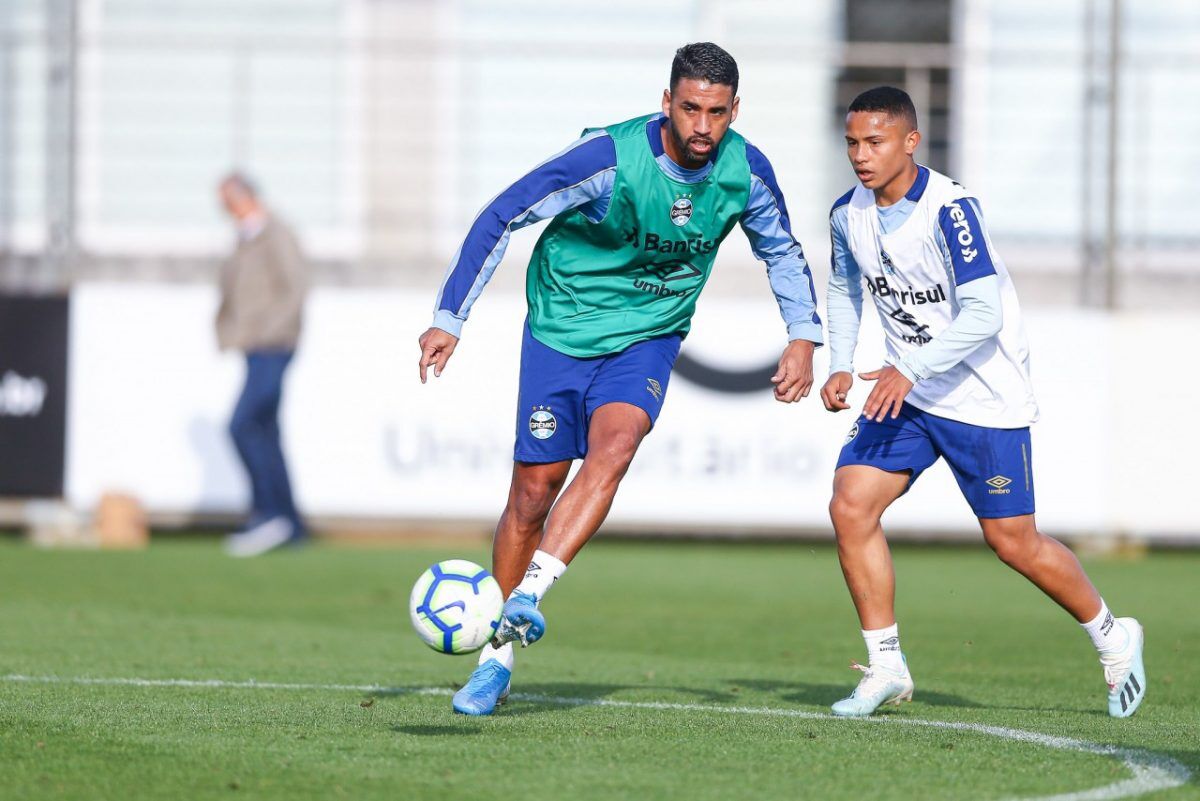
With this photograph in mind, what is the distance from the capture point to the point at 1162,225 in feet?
51.6

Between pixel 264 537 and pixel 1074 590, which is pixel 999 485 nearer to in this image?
pixel 1074 590

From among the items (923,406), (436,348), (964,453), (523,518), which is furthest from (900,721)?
(436,348)

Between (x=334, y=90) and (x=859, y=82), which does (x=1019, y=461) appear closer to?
(x=859, y=82)

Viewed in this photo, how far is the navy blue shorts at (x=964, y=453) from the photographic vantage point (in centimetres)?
597

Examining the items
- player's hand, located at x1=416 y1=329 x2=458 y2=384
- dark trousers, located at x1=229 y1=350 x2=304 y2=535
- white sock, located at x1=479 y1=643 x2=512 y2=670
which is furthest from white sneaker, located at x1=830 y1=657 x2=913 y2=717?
dark trousers, located at x1=229 y1=350 x2=304 y2=535

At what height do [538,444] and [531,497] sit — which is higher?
[538,444]

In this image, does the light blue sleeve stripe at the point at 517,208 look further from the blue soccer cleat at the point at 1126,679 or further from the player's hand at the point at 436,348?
the blue soccer cleat at the point at 1126,679

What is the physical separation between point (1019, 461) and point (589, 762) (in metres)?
2.05

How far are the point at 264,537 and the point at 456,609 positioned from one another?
24.7ft

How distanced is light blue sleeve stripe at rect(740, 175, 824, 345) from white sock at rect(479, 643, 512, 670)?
1.44 m

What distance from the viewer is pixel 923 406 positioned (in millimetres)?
6047

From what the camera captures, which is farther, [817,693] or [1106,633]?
[817,693]

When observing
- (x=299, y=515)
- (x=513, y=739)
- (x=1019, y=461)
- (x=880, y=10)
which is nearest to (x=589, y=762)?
(x=513, y=739)

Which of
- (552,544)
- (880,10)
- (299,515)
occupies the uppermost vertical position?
(880,10)
